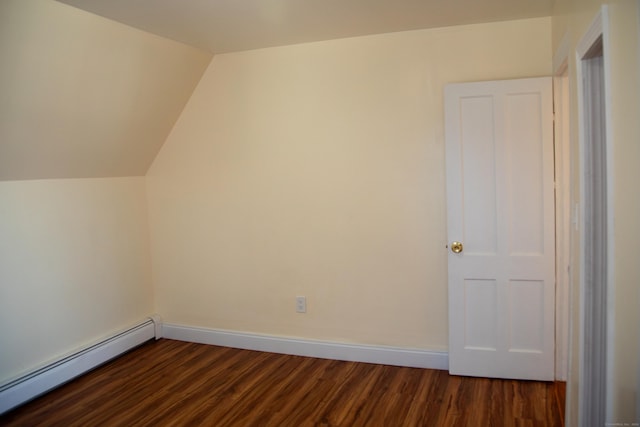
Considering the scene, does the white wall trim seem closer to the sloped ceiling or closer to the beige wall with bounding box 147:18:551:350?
the beige wall with bounding box 147:18:551:350

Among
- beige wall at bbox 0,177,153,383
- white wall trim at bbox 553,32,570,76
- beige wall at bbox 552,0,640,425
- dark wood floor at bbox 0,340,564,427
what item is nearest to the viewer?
beige wall at bbox 552,0,640,425

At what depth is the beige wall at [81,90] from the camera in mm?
2553

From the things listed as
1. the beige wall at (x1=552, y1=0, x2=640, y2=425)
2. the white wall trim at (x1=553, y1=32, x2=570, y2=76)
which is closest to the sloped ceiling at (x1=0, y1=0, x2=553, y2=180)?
the white wall trim at (x1=553, y1=32, x2=570, y2=76)

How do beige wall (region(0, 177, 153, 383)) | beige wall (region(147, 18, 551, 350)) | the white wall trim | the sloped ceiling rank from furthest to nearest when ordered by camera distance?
1. beige wall (region(147, 18, 551, 350))
2. beige wall (region(0, 177, 153, 383))
3. the sloped ceiling
4. the white wall trim

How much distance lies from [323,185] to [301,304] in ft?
3.20

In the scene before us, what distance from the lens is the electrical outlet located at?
3758 millimetres

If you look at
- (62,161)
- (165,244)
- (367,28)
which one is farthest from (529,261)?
(62,161)

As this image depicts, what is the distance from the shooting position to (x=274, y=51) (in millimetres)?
3656

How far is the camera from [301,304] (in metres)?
3.77

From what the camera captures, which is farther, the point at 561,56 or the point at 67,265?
the point at 67,265

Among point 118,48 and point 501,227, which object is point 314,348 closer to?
point 501,227

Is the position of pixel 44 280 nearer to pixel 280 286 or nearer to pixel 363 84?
pixel 280 286

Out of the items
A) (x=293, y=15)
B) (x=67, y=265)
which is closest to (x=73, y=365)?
(x=67, y=265)

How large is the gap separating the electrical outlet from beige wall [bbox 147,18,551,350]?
2.4 inches
